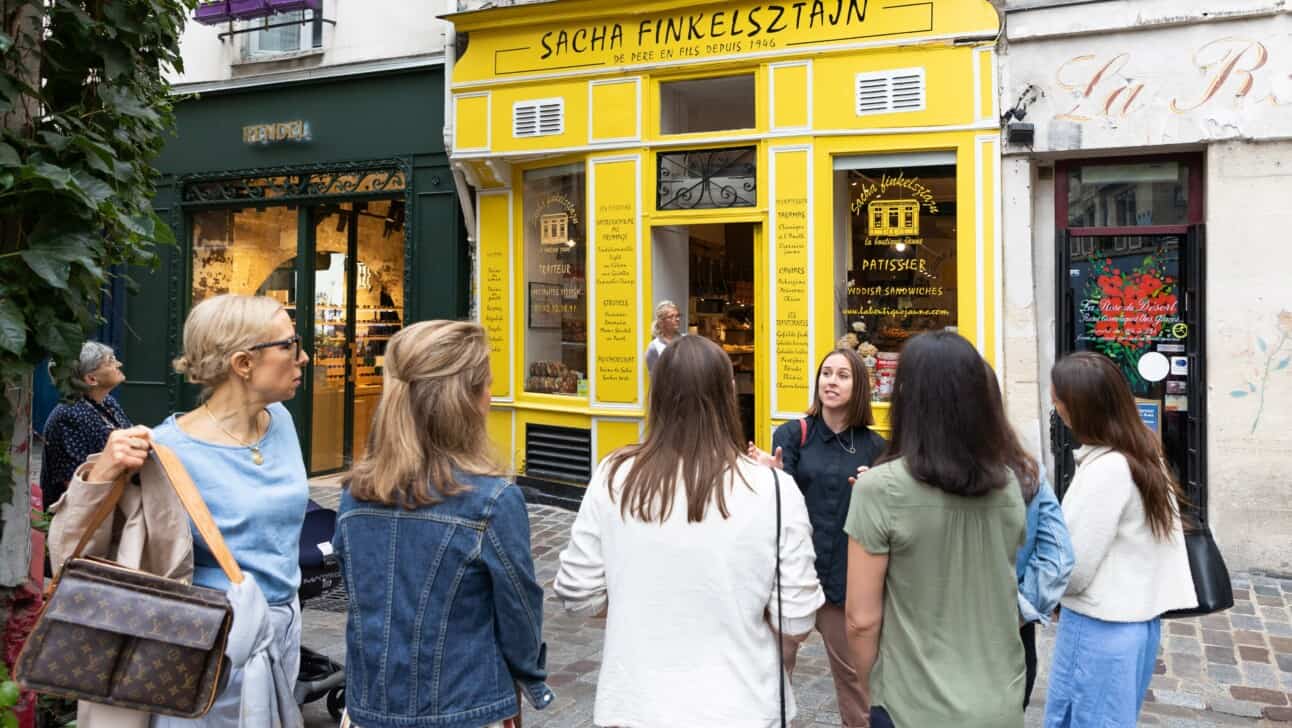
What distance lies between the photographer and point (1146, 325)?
7.95 m

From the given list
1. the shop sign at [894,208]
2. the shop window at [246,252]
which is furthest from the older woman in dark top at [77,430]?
the shop window at [246,252]

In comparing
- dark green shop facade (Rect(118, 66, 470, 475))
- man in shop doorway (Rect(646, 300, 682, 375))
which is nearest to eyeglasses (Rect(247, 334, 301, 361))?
man in shop doorway (Rect(646, 300, 682, 375))

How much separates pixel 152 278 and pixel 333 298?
2256mm

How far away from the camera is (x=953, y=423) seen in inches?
95.3

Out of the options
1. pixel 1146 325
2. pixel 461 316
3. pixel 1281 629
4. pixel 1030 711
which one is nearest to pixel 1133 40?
pixel 1146 325

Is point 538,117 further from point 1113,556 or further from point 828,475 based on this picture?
point 1113,556

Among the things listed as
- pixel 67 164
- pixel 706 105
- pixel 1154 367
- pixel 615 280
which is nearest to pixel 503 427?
pixel 615 280

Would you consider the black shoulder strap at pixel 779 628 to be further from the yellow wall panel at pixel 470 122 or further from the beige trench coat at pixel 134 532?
the yellow wall panel at pixel 470 122

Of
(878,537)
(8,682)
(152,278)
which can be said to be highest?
(152,278)

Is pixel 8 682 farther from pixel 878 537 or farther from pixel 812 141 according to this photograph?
pixel 812 141

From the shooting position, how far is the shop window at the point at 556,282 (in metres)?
9.82

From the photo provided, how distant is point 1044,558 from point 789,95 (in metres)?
6.70

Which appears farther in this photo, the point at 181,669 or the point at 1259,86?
the point at 1259,86

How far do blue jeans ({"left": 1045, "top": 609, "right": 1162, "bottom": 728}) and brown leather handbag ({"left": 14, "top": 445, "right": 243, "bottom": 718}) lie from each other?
248 cm
